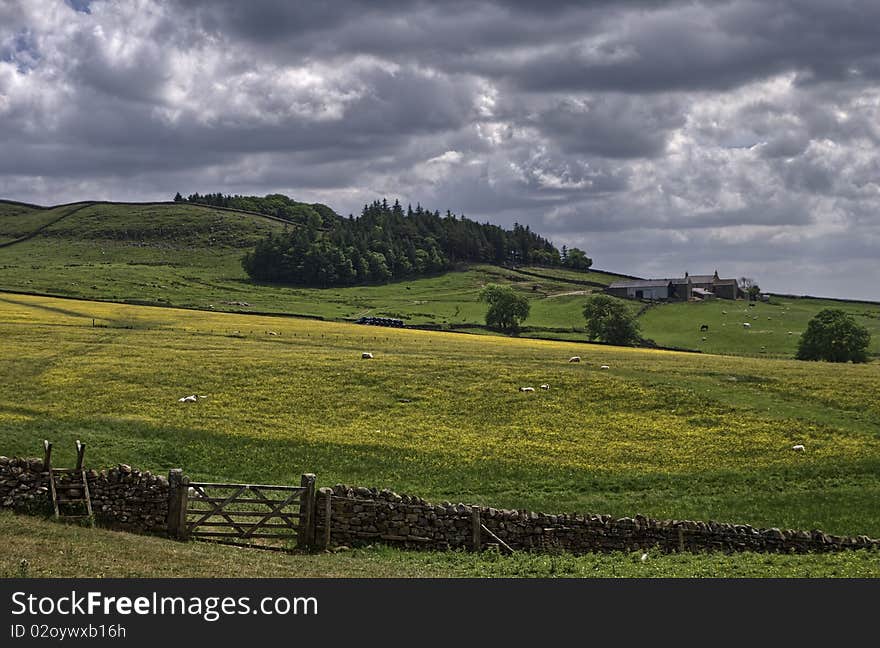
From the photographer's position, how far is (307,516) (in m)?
28.9

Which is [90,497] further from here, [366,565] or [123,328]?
[123,328]

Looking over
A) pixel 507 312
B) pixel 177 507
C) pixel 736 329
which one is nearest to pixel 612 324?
pixel 507 312

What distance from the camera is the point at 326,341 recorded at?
91.9m

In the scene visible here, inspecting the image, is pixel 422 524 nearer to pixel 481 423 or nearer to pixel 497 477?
pixel 497 477

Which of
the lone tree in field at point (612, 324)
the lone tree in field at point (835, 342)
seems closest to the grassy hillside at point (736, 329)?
the lone tree in field at point (835, 342)

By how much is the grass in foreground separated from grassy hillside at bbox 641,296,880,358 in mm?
119607

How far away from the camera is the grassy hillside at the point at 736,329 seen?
151 m

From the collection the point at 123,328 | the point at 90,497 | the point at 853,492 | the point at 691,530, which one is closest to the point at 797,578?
the point at 691,530

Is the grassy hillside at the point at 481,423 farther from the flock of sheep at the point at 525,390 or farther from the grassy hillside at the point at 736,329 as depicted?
Answer: the grassy hillside at the point at 736,329

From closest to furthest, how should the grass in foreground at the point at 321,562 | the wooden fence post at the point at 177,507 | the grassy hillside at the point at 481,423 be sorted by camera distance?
the grass in foreground at the point at 321,562, the wooden fence post at the point at 177,507, the grassy hillside at the point at 481,423

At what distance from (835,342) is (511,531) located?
112376 millimetres

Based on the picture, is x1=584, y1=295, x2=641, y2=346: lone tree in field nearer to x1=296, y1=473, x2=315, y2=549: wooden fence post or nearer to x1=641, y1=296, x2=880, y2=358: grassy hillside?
x1=641, y1=296, x2=880, y2=358: grassy hillside

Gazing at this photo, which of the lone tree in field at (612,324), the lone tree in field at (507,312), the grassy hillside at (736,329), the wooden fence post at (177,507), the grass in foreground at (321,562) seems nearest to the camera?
the grass in foreground at (321,562)

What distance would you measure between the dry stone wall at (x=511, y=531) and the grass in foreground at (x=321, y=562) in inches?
36.6
